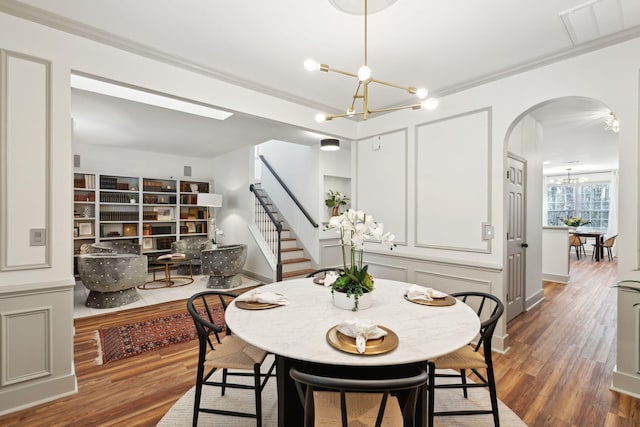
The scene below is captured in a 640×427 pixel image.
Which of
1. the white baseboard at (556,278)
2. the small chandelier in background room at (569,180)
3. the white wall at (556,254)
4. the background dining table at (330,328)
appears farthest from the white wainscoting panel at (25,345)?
the small chandelier in background room at (569,180)

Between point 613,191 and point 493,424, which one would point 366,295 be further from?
point 613,191

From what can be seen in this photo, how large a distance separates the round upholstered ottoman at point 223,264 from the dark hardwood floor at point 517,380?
1193 mm

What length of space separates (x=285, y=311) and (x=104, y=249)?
470 centimetres

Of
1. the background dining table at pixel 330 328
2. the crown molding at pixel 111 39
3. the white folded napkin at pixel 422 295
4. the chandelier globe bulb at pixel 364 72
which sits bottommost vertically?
the background dining table at pixel 330 328

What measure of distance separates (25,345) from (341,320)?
2193 millimetres

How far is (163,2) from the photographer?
1.93m

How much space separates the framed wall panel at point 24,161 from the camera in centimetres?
199

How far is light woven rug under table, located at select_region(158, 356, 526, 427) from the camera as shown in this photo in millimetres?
1948

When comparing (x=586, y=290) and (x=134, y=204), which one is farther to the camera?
(x=134, y=204)

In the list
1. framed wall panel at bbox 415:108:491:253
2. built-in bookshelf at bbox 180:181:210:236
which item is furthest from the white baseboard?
built-in bookshelf at bbox 180:181:210:236

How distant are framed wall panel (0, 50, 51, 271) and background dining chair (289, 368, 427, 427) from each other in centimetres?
212

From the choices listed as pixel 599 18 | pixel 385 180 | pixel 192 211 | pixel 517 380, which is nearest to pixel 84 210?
pixel 192 211

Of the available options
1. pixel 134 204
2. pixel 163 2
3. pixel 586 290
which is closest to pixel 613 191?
pixel 586 290

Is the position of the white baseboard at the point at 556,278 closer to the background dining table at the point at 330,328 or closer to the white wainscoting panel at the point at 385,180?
the white wainscoting panel at the point at 385,180
